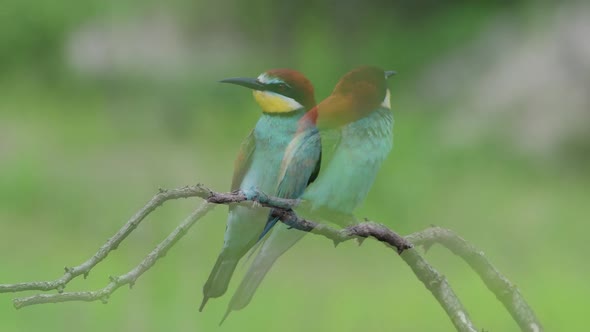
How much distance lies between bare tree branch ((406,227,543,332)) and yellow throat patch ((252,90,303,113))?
152mm

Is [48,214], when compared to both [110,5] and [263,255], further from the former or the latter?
[263,255]

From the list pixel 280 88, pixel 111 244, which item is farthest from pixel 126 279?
pixel 280 88

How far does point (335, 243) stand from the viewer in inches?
38.9

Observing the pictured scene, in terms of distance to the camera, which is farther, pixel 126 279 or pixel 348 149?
pixel 348 149

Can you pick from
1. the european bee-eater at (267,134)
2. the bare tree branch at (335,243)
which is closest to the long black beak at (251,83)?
the european bee-eater at (267,134)

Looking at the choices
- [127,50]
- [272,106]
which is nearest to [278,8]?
[127,50]

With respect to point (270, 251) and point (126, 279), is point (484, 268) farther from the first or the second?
point (126, 279)

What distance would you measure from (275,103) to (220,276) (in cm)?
16

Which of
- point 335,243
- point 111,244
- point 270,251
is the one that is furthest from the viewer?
point 270,251

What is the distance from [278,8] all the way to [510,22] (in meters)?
0.72

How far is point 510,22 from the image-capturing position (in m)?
3.85

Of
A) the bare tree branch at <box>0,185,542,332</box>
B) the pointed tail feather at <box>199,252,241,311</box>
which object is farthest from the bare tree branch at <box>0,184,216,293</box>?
the pointed tail feather at <box>199,252,241,311</box>

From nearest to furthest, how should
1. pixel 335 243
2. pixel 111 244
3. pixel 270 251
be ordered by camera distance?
pixel 111 244, pixel 335 243, pixel 270 251

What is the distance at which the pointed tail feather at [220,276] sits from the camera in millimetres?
1021
